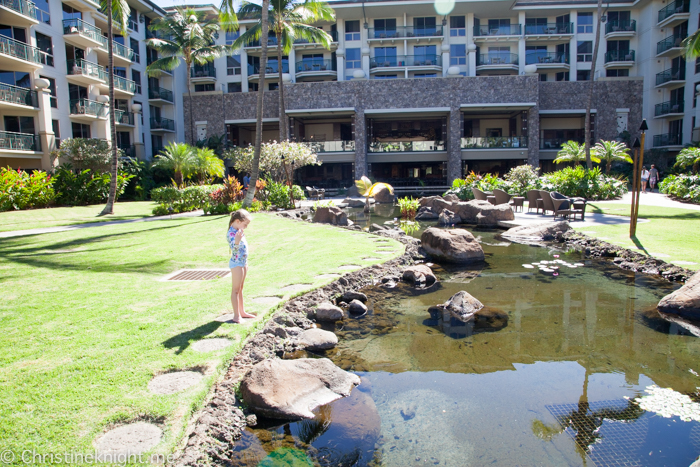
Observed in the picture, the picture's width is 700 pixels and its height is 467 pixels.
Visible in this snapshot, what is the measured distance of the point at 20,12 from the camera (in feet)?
75.6

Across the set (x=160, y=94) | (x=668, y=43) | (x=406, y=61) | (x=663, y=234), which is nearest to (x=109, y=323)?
(x=663, y=234)

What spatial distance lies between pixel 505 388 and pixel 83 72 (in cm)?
3160

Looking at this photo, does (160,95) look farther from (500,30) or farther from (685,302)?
(685,302)

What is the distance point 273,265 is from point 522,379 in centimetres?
555

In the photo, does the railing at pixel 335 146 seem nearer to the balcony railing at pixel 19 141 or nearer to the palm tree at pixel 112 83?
the palm tree at pixel 112 83

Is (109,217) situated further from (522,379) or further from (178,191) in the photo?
(522,379)

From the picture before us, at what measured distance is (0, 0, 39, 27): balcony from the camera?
22.3m

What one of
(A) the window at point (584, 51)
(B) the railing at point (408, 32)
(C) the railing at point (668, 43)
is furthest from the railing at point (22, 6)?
(C) the railing at point (668, 43)

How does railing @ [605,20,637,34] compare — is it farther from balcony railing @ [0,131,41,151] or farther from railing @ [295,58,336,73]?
balcony railing @ [0,131,41,151]

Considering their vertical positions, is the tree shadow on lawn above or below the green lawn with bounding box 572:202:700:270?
below

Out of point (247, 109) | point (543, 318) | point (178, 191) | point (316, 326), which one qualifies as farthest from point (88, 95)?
point (543, 318)

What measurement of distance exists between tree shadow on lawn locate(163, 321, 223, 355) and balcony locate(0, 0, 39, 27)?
26.3 metres

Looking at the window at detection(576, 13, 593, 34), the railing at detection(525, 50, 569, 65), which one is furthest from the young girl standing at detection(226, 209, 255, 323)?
the window at detection(576, 13, 593, 34)

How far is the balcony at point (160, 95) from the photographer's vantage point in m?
36.4
